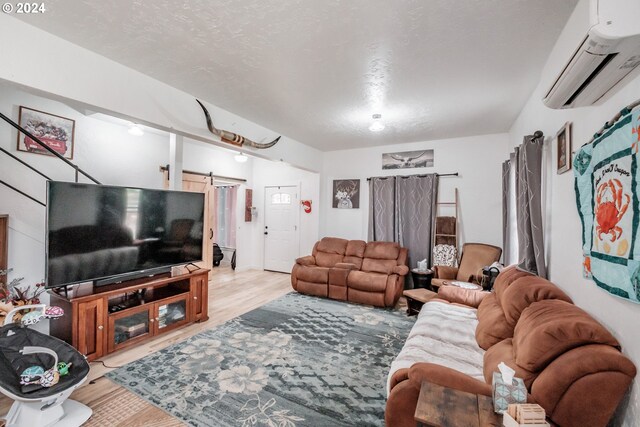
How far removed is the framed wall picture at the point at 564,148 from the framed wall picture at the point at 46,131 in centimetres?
488

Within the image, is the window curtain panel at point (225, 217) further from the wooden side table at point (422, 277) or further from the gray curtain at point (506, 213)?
the gray curtain at point (506, 213)

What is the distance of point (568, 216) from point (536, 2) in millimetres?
1288

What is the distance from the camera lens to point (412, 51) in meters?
2.03

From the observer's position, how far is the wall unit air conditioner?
92 centimetres

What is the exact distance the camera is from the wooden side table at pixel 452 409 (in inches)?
41.7

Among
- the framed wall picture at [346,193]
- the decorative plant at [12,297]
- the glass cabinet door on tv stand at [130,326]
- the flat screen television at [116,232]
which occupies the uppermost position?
the framed wall picture at [346,193]

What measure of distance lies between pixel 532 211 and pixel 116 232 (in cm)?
374

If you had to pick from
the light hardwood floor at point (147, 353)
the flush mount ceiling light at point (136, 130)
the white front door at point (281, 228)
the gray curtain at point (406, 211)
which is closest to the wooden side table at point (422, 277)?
the gray curtain at point (406, 211)

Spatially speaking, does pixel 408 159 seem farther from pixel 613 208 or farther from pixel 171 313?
pixel 171 313

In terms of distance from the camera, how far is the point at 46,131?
122 inches

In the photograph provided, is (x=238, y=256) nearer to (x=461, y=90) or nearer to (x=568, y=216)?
(x=461, y=90)

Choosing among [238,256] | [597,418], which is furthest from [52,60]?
[238,256]

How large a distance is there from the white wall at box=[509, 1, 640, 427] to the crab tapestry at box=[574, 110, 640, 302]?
0.34 feet

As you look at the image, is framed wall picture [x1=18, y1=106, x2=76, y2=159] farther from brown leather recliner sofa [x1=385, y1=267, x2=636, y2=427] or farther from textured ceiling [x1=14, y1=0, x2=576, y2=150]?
brown leather recliner sofa [x1=385, y1=267, x2=636, y2=427]
